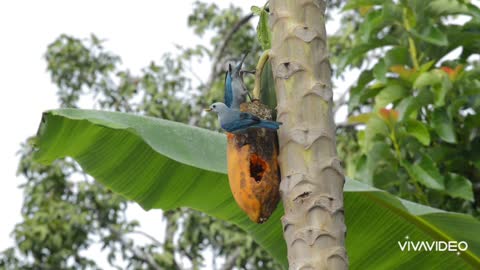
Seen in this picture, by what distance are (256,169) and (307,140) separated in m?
0.13

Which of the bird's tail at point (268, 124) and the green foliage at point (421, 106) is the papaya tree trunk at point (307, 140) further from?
→ the green foliage at point (421, 106)

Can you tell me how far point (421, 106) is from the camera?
418cm

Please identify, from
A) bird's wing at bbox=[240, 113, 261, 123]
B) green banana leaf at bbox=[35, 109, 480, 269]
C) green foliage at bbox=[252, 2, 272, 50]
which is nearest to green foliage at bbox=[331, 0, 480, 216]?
green banana leaf at bbox=[35, 109, 480, 269]

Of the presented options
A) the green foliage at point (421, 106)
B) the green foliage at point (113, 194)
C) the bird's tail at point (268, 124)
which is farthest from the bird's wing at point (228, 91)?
the green foliage at point (113, 194)

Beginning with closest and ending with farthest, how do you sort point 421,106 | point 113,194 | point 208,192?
1. point 208,192
2. point 421,106
3. point 113,194

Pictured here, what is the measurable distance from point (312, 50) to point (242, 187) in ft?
0.90

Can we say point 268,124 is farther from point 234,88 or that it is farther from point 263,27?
point 263,27

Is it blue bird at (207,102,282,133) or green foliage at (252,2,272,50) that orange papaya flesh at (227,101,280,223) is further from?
green foliage at (252,2,272,50)

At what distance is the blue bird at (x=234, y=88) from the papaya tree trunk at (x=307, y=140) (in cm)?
7

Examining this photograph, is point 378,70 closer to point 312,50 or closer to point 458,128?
point 458,128

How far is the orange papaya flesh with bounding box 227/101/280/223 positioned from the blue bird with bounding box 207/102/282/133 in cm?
2

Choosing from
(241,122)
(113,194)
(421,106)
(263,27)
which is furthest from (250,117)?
(113,194)

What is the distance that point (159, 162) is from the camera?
98.3 inches

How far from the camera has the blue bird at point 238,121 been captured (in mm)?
1511
